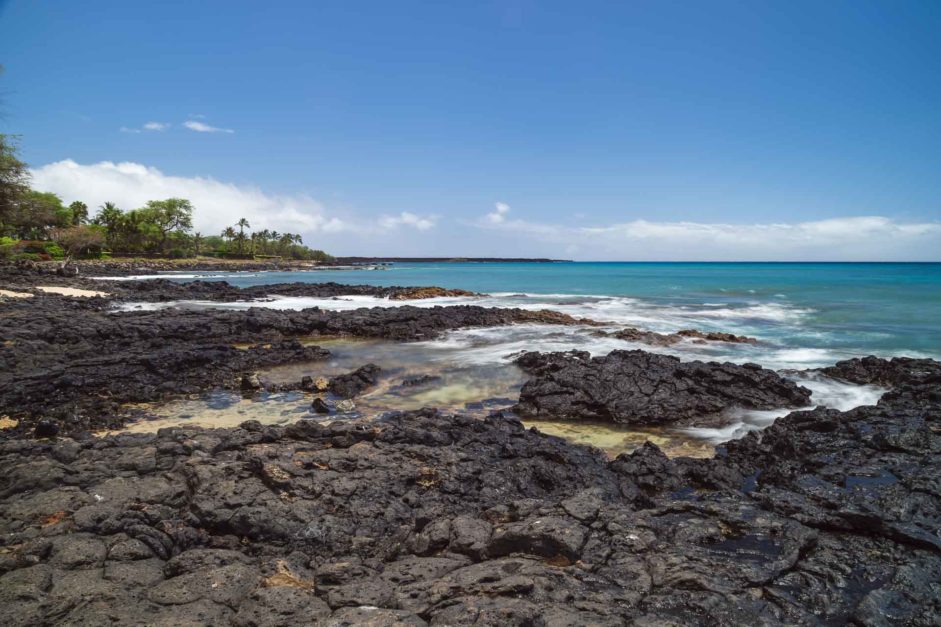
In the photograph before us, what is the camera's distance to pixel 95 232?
218 ft

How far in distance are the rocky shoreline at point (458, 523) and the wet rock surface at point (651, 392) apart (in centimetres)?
63

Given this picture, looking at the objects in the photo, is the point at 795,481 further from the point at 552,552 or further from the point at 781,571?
the point at 552,552

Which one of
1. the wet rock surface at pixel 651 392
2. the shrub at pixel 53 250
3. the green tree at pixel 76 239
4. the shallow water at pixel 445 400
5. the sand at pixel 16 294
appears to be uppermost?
the green tree at pixel 76 239

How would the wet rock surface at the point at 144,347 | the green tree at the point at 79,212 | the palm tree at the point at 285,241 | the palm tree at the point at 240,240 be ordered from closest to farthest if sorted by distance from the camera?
the wet rock surface at the point at 144,347 < the green tree at the point at 79,212 < the palm tree at the point at 240,240 < the palm tree at the point at 285,241

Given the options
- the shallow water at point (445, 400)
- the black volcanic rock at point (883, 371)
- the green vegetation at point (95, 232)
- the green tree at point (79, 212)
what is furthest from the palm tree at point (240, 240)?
the black volcanic rock at point (883, 371)

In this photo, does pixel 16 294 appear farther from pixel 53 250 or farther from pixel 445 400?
pixel 53 250

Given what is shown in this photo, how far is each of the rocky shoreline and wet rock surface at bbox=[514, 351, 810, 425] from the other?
2.07 ft

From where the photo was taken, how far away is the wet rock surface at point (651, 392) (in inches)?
438

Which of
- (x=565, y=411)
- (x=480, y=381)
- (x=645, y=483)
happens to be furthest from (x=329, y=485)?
(x=480, y=381)

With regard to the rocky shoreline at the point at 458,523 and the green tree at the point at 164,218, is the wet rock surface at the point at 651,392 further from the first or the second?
the green tree at the point at 164,218

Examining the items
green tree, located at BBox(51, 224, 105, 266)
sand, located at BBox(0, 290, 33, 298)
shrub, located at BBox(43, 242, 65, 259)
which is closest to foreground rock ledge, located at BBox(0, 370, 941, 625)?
sand, located at BBox(0, 290, 33, 298)

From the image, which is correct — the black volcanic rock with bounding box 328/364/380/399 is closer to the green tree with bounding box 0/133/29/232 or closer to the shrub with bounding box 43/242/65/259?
the green tree with bounding box 0/133/29/232

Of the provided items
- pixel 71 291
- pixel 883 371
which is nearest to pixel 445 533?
pixel 883 371

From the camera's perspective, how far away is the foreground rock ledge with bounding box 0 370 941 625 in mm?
3861
